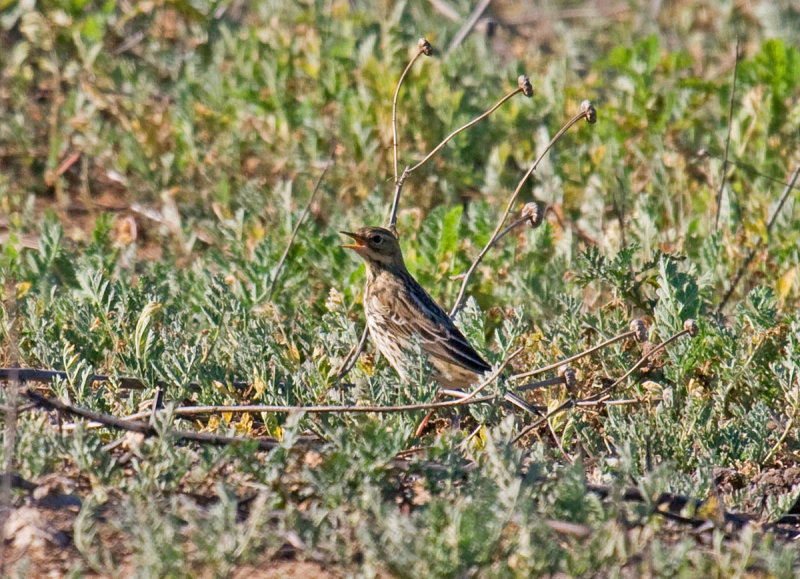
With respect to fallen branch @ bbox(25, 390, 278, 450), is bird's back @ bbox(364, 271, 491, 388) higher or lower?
higher

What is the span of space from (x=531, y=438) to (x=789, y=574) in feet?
7.53

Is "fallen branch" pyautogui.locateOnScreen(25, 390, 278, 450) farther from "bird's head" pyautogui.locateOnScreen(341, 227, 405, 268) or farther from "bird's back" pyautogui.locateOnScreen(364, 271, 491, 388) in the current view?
"bird's head" pyautogui.locateOnScreen(341, 227, 405, 268)

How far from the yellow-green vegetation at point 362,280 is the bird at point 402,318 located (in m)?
0.18

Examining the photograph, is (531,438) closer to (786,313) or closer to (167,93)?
(786,313)

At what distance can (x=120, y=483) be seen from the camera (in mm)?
4367

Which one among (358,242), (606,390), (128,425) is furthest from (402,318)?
(128,425)

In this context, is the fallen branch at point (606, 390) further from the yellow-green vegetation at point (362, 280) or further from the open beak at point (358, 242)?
the open beak at point (358, 242)

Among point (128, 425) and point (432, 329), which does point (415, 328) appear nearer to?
point (432, 329)

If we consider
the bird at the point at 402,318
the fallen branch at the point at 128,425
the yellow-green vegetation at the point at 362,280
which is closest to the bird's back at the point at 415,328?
the bird at the point at 402,318

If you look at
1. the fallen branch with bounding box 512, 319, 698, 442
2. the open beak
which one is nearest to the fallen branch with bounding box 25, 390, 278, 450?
the fallen branch with bounding box 512, 319, 698, 442

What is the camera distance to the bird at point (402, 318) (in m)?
6.44

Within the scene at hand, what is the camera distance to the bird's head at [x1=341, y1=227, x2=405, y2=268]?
694cm

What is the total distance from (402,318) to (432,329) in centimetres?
19

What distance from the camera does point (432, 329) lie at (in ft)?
22.2
